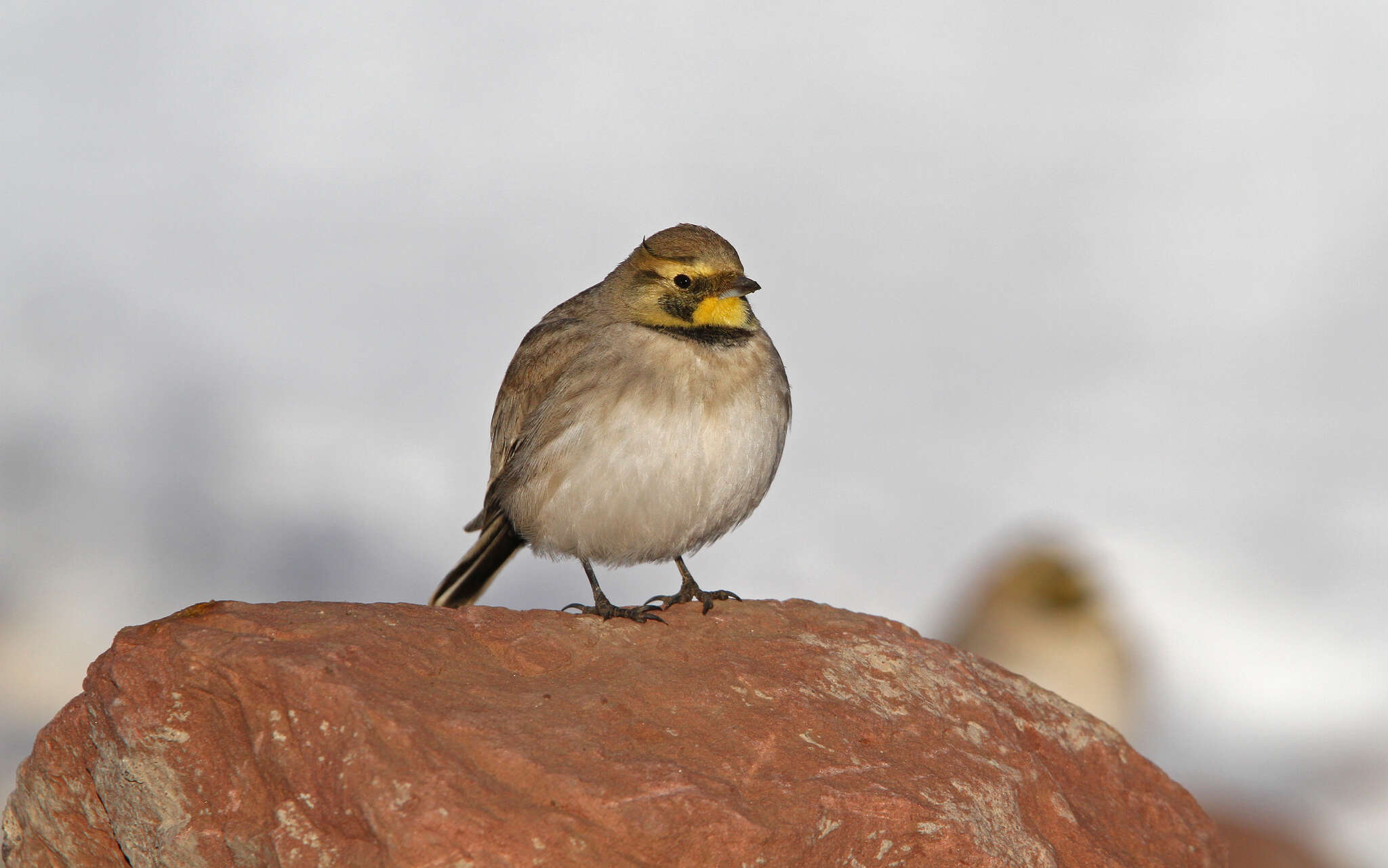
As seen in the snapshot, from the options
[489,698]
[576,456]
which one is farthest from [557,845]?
[576,456]

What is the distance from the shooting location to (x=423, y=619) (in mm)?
6578

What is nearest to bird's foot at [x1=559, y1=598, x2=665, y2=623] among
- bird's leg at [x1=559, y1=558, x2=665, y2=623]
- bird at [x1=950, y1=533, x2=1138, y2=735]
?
bird's leg at [x1=559, y1=558, x2=665, y2=623]

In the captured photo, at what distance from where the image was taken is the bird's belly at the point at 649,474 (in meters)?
7.68

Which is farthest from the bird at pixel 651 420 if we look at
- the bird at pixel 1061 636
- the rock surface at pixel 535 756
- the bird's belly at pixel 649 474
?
the bird at pixel 1061 636

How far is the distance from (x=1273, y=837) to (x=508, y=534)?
10.1 m

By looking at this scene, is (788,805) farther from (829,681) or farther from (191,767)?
(191,767)

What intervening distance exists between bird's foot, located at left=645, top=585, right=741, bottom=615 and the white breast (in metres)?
0.36

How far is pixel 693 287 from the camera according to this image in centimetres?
820

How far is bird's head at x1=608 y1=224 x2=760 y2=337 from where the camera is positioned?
26.7 feet

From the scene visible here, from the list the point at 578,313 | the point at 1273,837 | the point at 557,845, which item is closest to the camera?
the point at 557,845

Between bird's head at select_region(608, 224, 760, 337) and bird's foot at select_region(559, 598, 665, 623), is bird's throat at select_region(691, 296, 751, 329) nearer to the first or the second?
bird's head at select_region(608, 224, 760, 337)

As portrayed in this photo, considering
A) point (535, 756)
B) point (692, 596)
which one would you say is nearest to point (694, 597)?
point (692, 596)

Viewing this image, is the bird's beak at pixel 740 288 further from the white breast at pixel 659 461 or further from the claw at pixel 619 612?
the claw at pixel 619 612

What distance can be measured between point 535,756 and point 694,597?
2748 mm
